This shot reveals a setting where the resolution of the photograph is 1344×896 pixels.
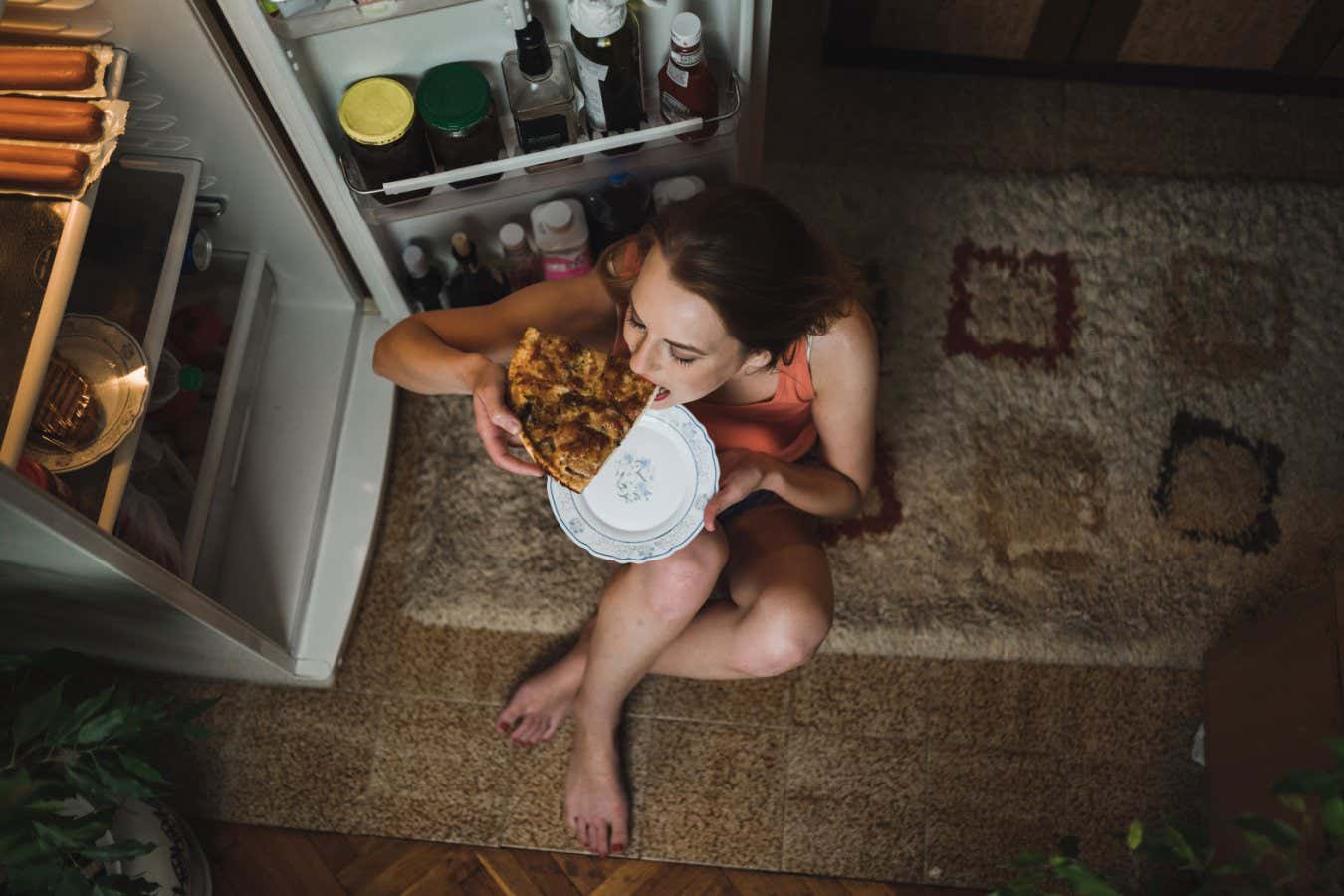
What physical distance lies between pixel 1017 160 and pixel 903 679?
1.06 meters

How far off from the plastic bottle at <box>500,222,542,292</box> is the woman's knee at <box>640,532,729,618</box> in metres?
0.53

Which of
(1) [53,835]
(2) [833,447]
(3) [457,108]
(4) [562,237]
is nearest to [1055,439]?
(2) [833,447]

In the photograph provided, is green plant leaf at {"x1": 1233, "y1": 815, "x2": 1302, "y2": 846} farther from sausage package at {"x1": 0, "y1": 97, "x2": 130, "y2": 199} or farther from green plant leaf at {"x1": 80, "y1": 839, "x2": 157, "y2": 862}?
sausage package at {"x1": 0, "y1": 97, "x2": 130, "y2": 199}

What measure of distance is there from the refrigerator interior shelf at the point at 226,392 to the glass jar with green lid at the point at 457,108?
44cm

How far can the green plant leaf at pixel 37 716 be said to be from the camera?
3.38 feet

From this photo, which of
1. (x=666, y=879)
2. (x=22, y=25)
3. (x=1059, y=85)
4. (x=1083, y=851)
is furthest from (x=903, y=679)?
(x=22, y=25)

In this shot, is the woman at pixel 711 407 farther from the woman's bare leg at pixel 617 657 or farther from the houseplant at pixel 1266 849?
the houseplant at pixel 1266 849

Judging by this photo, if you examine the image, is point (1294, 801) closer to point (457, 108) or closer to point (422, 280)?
point (457, 108)

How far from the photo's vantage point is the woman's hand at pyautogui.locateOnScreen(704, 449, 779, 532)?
1363 mm

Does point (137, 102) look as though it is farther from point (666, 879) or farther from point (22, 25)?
point (666, 879)

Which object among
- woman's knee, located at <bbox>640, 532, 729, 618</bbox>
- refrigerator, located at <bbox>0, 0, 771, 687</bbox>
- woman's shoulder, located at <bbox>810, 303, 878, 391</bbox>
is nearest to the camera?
refrigerator, located at <bbox>0, 0, 771, 687</bbox>

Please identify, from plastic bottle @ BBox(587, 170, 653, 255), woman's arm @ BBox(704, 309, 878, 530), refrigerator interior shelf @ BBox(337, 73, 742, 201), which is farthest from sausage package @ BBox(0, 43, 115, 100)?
woman's arm @ BBox(704, 309, 878, 530)

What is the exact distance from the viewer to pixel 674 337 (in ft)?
3.85

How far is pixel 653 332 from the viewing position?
3.87 feet
